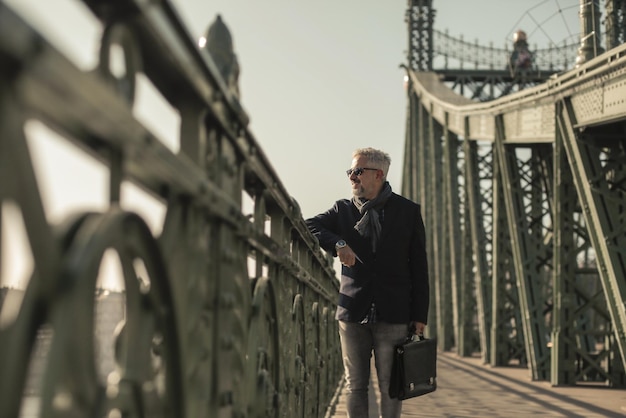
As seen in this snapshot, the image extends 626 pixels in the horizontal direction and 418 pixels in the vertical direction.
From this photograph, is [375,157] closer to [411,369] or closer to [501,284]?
[411,369]

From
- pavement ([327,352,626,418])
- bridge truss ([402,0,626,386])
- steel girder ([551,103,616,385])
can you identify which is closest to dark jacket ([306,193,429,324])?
pavement ([327,352,626,418])

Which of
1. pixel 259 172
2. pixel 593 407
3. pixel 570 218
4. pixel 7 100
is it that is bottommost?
pixel 593 407

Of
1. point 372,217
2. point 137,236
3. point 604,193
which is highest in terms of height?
point 604,193

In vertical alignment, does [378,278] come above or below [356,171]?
below

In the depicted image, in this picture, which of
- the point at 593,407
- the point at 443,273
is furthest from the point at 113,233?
the point at 443,273

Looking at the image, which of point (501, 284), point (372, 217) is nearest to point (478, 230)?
point (501, 284)

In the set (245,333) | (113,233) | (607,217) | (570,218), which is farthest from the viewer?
(570,218)

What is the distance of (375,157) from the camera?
473cm

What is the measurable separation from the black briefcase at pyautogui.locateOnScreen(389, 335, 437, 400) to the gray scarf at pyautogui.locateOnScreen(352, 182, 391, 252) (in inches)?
20.5

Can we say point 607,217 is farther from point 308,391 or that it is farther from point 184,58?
point 184,58

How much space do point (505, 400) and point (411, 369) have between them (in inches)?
234

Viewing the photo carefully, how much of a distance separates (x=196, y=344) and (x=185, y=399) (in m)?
0.21

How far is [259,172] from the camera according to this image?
3051 mm

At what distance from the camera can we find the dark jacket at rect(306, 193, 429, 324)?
4.69 m
